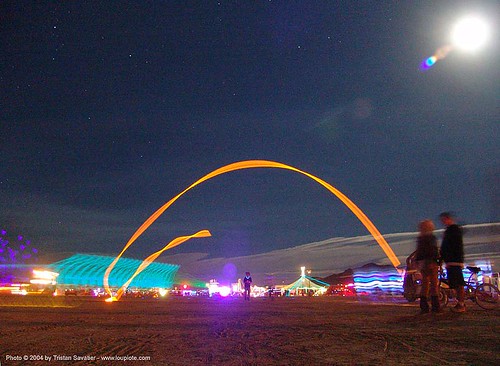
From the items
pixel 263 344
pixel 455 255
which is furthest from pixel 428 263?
pixel 263 344

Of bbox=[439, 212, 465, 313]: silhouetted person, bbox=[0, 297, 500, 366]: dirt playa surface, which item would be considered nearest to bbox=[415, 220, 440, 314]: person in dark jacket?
bbox=[439, 212, 465, 313]: silhouetted person

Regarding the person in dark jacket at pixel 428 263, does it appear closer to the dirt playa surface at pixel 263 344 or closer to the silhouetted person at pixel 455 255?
the silhouetted person at pixel 455 255

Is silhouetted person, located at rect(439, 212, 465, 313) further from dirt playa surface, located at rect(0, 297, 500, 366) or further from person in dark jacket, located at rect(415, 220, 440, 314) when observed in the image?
dirt playa surface, located at rect(0, 297, 500, 366)

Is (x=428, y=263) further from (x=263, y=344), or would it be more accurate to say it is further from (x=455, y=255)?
(x=263, y=344)

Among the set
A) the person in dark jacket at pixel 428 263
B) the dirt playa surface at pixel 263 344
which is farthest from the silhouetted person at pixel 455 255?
the dirt playa surface at pixel 263 344

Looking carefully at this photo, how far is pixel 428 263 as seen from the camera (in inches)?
489

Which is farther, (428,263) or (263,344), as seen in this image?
(428,263)

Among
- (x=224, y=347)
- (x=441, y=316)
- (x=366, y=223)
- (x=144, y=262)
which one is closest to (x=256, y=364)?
(x=224, y=347)

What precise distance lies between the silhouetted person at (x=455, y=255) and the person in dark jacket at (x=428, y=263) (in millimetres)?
292

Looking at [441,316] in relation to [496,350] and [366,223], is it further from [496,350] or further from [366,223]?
[366,223]

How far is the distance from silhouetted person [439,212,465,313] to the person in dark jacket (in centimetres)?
29

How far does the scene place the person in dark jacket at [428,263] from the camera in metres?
12.4

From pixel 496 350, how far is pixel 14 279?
101033 mm

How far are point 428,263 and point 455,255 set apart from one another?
0.67 metres
